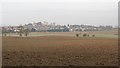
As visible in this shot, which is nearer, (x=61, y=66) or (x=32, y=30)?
(x=61, y=66)

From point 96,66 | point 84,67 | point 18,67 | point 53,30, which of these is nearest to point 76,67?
point 84,67

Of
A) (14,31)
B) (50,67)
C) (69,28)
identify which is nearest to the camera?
(50,67)

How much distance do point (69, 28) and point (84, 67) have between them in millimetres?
72564

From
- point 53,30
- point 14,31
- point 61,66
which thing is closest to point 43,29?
point 53,30

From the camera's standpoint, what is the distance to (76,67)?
43.1 ft

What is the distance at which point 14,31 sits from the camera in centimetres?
8031

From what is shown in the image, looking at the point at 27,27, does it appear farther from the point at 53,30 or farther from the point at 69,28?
the point at 69,28

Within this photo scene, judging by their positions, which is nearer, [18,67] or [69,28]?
[18,67]

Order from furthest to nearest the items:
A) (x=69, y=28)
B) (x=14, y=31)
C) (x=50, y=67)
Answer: (x=69, y=28) < (x=14, y=31) < (x=50, y=67)

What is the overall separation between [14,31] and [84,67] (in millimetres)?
69048

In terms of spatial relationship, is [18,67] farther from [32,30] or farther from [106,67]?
[32,30]

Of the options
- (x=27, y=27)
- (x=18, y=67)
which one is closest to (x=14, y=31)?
(x=27, y=27)

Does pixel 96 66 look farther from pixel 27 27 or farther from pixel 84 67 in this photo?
pixel 27 27

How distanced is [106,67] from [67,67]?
2096 mm
